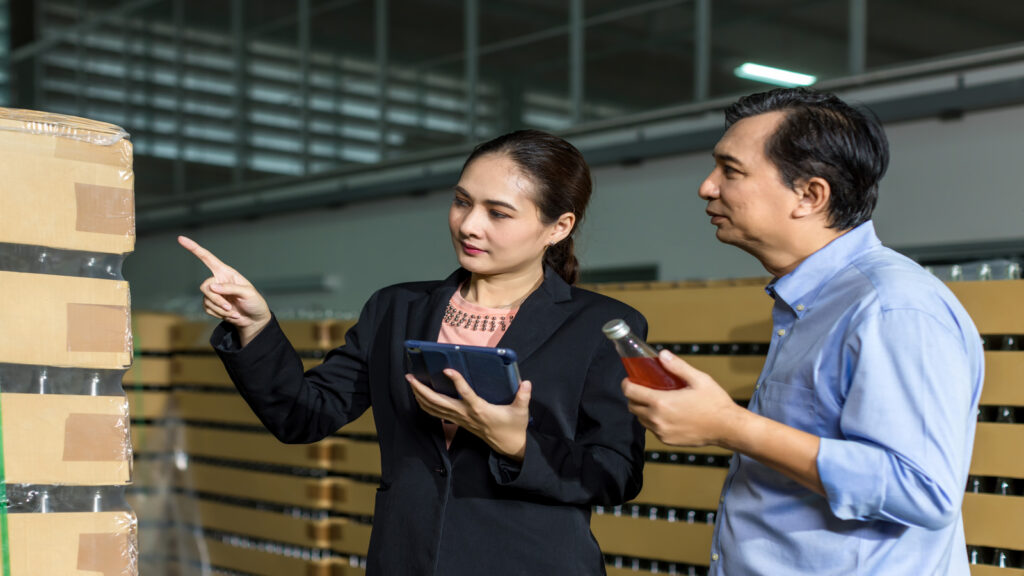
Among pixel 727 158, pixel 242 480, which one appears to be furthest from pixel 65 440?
pixel 242 480

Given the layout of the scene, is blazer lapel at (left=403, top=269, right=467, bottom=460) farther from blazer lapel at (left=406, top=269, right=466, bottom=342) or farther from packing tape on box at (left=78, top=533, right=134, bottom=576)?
packing tape on box at (left=78, top=533, right=134, bottom=576)

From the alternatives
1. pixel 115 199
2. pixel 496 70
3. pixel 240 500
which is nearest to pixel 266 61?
pixel 496 70

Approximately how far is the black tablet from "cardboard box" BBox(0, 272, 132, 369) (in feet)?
1.85

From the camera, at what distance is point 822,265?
1.57 metres

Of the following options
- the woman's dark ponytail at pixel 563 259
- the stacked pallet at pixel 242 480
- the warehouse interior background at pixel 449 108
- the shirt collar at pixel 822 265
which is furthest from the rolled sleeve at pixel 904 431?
the warehouse interior background at pixel 449 108

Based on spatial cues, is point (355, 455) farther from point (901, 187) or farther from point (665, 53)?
point (665, 53)

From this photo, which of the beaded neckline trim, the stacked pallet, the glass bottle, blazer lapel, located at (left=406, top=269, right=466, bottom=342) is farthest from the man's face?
the stacked pallet

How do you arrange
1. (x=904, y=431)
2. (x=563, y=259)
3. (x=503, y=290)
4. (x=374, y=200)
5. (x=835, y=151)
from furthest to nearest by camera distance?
(x=374, y=200), (x=563, y=259), (x=503, y=290), (x=835, y=151), (x=904, y=431)

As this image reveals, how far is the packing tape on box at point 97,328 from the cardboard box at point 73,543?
296 mm

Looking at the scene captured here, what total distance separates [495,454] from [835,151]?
771 millimetres

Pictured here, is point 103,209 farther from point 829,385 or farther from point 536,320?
point 829,385

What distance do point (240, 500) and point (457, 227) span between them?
14.7 ft

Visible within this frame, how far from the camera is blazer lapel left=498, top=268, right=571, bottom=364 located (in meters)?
1.83

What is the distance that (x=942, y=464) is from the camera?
131 centimetres
